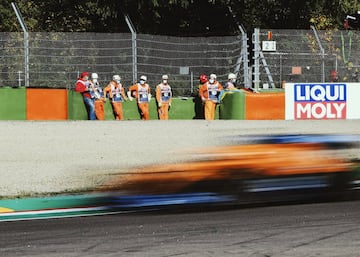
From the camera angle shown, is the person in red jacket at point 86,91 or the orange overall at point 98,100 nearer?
the person in red jacket at point 86,91

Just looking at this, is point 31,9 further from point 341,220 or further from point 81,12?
point 341,220

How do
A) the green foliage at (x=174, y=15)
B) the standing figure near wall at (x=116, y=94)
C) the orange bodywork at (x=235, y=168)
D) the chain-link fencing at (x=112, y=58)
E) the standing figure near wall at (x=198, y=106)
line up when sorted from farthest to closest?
the green foliage at (x=174, y=15)
the standing figure near wall at (x=198, y=106)
the standing figure near wall at (x=116, y=94)
the chain-link fencing at (x=112, y=58)
the orange bodywork at (x=235, y=168)

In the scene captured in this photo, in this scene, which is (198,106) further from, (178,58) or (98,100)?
(98,100)

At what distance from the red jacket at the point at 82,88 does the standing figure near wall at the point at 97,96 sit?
120 mm

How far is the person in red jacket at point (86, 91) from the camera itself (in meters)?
20.6

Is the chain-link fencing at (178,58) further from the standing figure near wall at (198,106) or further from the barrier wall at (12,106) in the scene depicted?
the barrier wall at (12,106)

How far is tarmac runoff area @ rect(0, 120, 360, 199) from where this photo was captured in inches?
412

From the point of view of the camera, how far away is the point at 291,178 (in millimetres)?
7793

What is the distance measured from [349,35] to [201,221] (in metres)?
15.1

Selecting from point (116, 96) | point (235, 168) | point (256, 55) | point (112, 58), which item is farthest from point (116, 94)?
point (235, 168)

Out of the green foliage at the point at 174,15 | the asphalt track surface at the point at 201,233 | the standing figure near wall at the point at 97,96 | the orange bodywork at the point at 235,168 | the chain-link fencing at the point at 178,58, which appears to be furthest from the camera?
the green foliage at the point at 174,15

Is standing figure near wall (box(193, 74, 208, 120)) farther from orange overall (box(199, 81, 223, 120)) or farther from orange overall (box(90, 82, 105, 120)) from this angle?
orange overall (box(90, 82, 105, 120))

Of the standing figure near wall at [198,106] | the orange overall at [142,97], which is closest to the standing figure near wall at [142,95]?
the orange overall at [142,97]

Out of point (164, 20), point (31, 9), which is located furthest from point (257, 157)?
point (31, 9)
